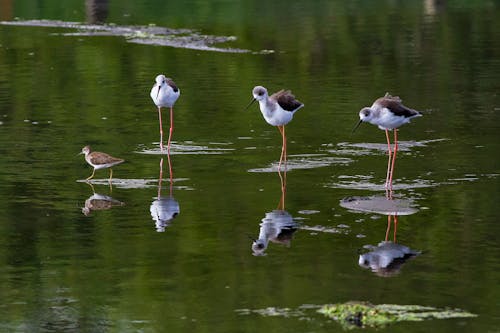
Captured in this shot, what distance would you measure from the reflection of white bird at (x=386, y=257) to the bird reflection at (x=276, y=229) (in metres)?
1.00

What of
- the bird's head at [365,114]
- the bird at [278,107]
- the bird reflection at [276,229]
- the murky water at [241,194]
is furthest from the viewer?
the bird at [278,107]

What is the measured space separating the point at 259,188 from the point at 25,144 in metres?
5.57

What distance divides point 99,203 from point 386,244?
4270mm

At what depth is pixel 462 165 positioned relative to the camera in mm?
19141

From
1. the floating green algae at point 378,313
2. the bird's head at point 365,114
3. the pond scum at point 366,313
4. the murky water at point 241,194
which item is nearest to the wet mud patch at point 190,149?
the murky water at point 241,194

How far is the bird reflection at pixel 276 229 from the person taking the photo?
46.8ft

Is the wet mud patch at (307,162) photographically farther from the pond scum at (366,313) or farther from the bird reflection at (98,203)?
the pond scum at (366,313)

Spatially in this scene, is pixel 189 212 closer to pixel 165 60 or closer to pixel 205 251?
pixel 205 251

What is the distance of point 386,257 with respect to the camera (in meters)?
13.7

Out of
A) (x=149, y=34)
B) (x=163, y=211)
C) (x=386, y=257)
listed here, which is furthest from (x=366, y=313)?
(x=149, y=34)

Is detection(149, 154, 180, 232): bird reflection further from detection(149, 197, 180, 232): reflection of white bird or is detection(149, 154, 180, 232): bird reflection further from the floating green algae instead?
the floating green algae

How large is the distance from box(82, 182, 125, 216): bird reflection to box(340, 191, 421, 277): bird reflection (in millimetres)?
2906

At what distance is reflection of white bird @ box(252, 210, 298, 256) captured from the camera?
46.8 ft

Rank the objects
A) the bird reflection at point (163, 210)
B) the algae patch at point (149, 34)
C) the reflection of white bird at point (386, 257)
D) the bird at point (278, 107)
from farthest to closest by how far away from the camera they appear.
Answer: the algae patch at point (149, 34)
the bird at point (278, 107)
the bird reflection at point (163, 210)
the reflection of white bird at point (386, 257)
